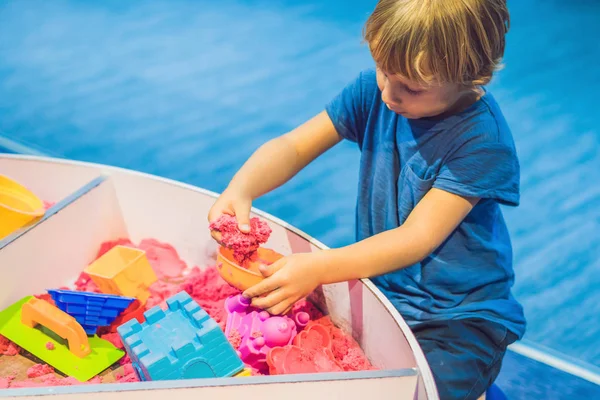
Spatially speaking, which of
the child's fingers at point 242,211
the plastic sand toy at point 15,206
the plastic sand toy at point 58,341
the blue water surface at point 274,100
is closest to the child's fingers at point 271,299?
the child's fingers at point 242,211

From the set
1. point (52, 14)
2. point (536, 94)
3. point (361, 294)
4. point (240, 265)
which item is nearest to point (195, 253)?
point (240, 265)

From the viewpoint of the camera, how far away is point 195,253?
1040mm

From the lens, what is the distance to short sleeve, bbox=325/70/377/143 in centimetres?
92

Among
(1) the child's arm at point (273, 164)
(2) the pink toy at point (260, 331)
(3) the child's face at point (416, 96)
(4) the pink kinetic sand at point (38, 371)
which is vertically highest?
(3) the child's face at point (416, 96)

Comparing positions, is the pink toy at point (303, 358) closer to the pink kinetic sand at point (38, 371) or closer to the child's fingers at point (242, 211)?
the child's fingers at point (242, 211)

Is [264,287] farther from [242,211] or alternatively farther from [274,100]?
[274,100]

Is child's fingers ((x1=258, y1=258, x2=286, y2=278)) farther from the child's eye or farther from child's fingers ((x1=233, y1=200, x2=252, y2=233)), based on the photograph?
the child's eye

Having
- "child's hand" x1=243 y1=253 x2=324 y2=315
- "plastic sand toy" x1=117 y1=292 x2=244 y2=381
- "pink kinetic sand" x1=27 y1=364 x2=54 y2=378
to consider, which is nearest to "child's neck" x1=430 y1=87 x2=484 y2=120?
"child's hand" x1=243 y1=253 x2=324 y2=315

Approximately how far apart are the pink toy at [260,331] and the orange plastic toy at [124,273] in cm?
17

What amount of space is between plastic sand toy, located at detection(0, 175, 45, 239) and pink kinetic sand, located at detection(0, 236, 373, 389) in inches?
4.6

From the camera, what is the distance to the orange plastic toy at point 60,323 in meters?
0.84

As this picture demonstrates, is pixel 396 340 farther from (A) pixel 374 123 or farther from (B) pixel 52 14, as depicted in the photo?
(B) pixel 52 14

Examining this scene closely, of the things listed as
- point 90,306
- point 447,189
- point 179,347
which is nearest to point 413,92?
point 447,189

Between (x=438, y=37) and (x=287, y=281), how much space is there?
1.05 ft
